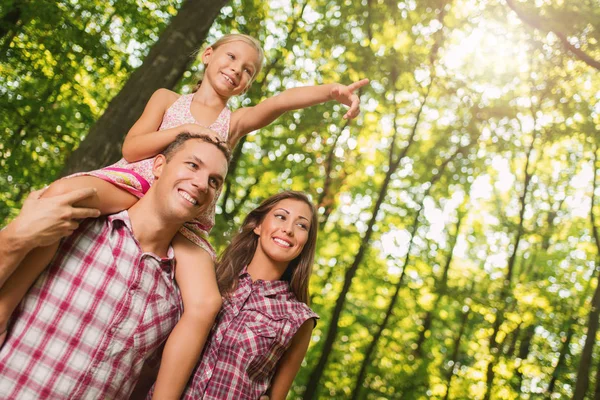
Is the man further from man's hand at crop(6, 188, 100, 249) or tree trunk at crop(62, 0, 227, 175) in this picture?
tree trunk at crop(62, 0, 227, 175)

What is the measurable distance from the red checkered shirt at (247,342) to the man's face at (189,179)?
30.8 inches

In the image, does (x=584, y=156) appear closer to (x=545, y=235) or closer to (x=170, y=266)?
(x=545, y=235)

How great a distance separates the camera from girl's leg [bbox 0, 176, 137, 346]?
1.99 meters

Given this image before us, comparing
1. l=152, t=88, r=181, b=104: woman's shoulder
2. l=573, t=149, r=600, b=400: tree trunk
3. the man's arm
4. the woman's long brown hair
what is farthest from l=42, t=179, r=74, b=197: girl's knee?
l=573, t=149, r=600, b=400: tree trunk

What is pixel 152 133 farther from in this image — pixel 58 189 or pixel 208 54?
pixel 208 54

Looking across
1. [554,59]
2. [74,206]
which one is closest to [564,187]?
[554,59]

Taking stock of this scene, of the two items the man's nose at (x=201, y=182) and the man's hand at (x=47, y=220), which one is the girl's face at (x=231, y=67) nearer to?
the man's nose at (x=201, y=182)

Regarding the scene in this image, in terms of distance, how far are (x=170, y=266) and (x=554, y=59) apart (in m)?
13.4

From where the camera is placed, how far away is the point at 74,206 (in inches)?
80.0

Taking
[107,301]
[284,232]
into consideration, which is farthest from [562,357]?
[107,301]

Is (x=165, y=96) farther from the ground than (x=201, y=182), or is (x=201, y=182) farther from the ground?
(x=165, y=96)

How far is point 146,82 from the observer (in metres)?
4.63

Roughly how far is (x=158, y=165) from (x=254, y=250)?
1122mm

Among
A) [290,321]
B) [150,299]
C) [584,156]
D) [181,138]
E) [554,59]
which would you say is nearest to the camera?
[150,299]
